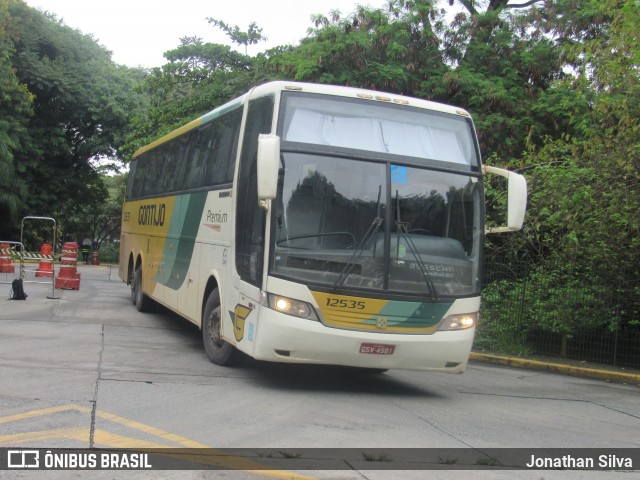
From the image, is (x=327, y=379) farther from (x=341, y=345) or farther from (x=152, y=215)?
(x=152, y=215)

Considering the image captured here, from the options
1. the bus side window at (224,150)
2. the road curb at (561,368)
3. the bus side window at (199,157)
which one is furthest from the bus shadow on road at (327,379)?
the road curb at (561,368)

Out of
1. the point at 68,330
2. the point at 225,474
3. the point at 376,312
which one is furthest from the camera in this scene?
the point at 68,330

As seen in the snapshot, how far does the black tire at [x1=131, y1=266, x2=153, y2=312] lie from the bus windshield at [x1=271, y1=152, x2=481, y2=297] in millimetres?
8563

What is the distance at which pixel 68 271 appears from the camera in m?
20.3

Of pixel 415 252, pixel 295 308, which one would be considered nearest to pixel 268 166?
pixel 295 308

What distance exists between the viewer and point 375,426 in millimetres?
7008

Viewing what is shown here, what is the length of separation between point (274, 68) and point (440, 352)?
14639 millimetres

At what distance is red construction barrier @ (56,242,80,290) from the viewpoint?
20.1 metres

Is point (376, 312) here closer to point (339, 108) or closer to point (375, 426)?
point (375, 426)

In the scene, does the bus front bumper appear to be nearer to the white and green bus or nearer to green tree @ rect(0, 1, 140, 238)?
the white and green bus

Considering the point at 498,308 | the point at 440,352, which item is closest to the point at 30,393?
the point at 440,352

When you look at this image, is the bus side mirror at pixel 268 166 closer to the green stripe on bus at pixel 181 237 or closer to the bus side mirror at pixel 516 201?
the bus side mirror at pixel 516 201

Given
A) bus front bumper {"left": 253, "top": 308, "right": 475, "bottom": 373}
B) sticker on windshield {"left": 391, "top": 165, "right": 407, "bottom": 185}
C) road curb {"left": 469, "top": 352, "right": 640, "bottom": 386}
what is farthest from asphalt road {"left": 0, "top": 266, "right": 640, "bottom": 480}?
sticker on windshield {"left": 391, "top": 165, "right": 407, "bottom": 185}

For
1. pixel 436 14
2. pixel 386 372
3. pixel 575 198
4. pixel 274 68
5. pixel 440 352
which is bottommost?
pixel 386 372
